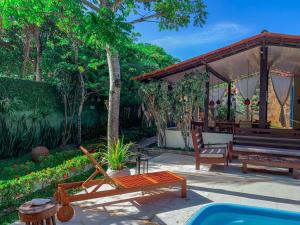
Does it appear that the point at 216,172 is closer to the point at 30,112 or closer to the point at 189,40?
the point at 30,112

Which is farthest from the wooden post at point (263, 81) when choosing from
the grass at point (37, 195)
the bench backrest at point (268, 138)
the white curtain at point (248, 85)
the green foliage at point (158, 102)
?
the white curtain at point (248, 85)

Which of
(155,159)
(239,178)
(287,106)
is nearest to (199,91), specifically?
(155,159)

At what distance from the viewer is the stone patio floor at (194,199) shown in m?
4.86


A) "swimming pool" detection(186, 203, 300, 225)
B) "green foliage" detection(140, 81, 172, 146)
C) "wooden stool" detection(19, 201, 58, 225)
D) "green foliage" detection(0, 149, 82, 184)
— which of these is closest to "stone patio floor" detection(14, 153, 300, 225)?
"swimming pool" detection(186, 203, 300, 225)

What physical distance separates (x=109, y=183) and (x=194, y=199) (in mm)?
1865

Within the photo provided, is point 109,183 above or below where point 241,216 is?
above

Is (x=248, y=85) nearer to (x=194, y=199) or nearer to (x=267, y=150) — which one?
(x=267, y=150)

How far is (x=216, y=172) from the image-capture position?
8.01 meters

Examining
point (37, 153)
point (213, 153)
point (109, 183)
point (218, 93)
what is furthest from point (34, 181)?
point (218, 93)

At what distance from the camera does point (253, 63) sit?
13055 millimetres

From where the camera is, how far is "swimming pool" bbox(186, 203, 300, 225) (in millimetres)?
4918

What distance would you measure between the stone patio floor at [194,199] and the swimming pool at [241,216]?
25 centimetres

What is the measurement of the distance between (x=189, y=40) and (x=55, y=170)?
2095 cm

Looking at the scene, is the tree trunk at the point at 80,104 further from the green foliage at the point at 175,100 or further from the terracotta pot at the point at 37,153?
the green foliage at the point at 175,100
